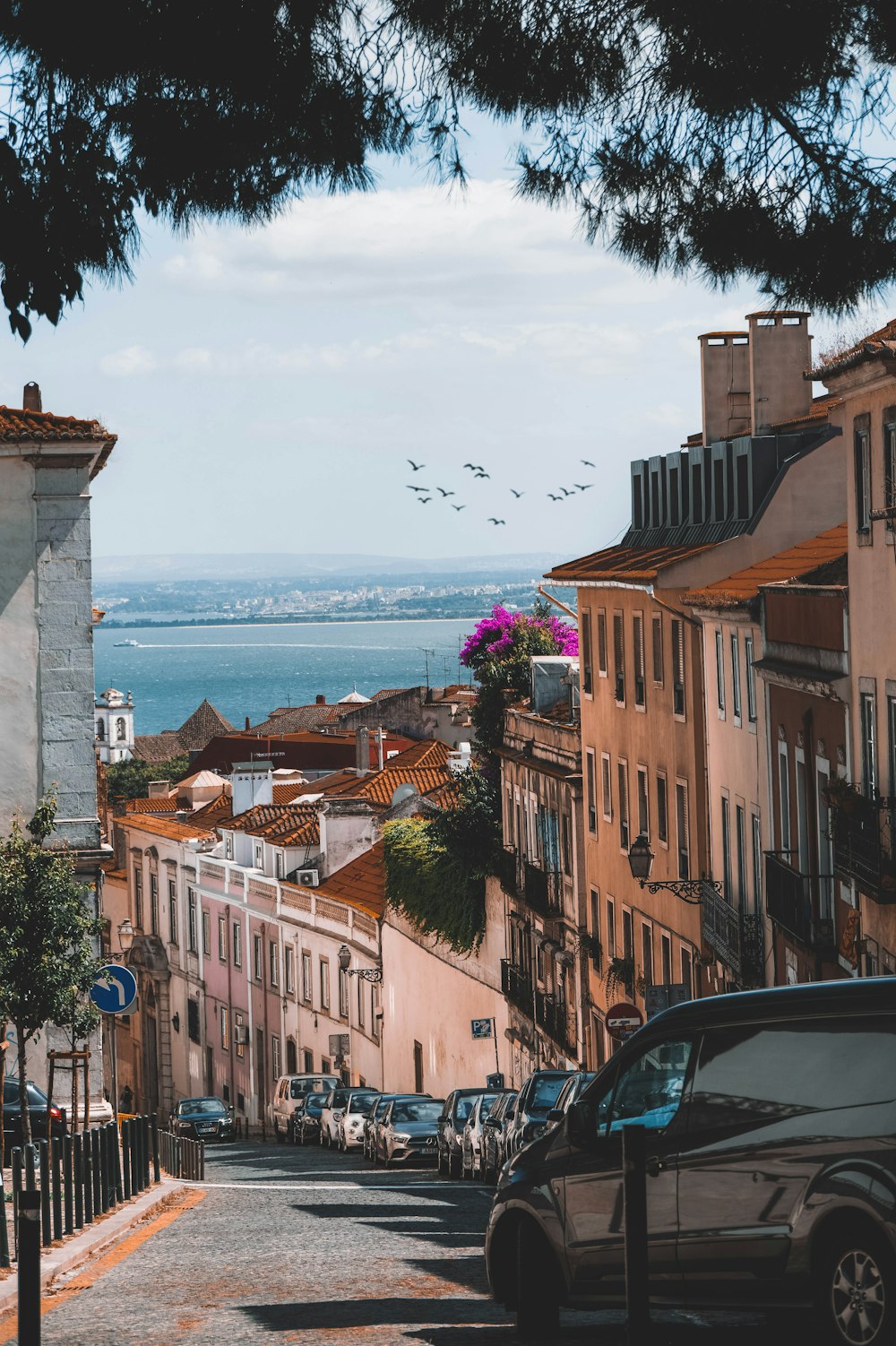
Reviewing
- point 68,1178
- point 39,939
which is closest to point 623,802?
point 39,939

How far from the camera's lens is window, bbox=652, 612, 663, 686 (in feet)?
145

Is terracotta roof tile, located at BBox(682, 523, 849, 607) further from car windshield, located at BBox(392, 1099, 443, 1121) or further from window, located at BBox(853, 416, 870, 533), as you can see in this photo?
car windshield, located at BBox(392, 1099, 443, 1121)

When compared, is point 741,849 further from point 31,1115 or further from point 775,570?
point 31,1115

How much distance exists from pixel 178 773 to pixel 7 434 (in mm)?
124256

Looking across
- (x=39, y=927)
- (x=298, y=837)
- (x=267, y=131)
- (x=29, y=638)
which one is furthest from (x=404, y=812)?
(x=267, y=131)

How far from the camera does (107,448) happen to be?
3541 cm

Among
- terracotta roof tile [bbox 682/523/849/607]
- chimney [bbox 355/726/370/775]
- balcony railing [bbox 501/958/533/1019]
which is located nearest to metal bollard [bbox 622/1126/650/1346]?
terracotta roof tile [bbox 682/523/849/607]

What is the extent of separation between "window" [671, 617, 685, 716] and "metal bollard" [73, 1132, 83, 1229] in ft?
80.1

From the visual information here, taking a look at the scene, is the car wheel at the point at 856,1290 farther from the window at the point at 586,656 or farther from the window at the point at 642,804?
the window at the point at 586,656

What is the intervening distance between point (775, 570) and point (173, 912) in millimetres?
44197

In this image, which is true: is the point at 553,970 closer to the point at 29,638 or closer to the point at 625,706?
the point at 625,706

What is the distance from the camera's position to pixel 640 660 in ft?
151

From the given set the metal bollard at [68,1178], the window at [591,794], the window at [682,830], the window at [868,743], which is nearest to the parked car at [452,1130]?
the window at [682,830]

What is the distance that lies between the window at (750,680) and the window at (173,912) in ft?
145
